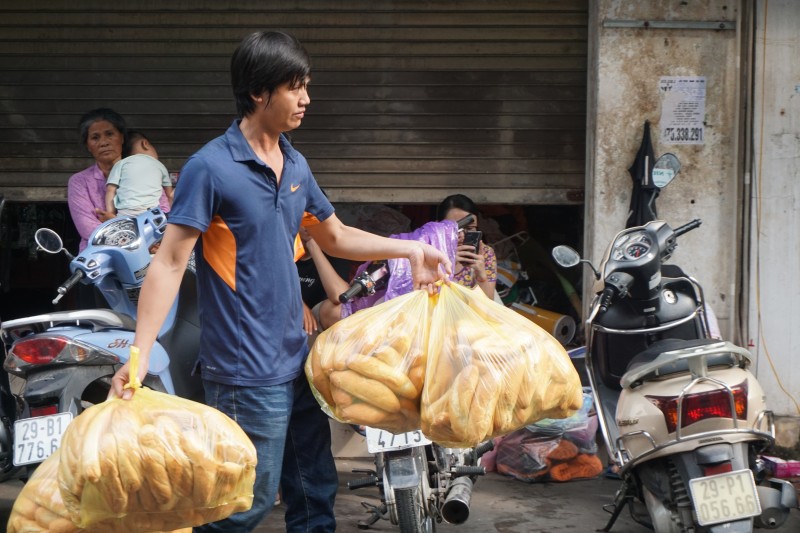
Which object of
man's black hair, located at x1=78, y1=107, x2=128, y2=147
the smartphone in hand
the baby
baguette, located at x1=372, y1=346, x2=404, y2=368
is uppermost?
man's black hair, located at x1=78, y1=107, x2=128, y2=147

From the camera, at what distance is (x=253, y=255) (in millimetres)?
3451

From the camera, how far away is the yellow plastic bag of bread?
340cm

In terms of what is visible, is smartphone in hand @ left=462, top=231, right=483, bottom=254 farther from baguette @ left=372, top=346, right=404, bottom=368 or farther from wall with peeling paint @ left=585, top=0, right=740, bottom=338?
baguette @ left=372, top=346, right=404, bottom=368

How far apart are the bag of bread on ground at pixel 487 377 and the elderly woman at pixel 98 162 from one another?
3287 millimetres

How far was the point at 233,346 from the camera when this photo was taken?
11.4 feet

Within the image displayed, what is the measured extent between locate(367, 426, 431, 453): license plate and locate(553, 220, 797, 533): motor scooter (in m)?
0.85

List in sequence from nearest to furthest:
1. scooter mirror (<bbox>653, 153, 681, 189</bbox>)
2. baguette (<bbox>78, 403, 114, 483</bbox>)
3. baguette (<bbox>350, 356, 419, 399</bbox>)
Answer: baguette (<bbox>78, 403, 114, 483</bbox>)
baguette (<bbox>350, 356, 419, 399</bbox>)
scooter mirror (<bbox>653, 153, 681, 189</bbox>)

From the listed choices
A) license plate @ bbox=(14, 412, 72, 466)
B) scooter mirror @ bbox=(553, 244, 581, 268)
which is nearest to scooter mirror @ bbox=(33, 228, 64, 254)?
license plate @ bbox=(14, 412, 72, 466)

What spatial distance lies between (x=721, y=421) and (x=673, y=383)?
24cm

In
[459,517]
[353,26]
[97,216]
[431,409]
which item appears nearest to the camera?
[431,409]

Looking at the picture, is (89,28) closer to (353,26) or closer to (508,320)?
(353,26)

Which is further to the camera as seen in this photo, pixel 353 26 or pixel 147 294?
pixel 353 26

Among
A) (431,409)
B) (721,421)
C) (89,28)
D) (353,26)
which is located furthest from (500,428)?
(89,28)

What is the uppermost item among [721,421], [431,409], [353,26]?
[353,26]
